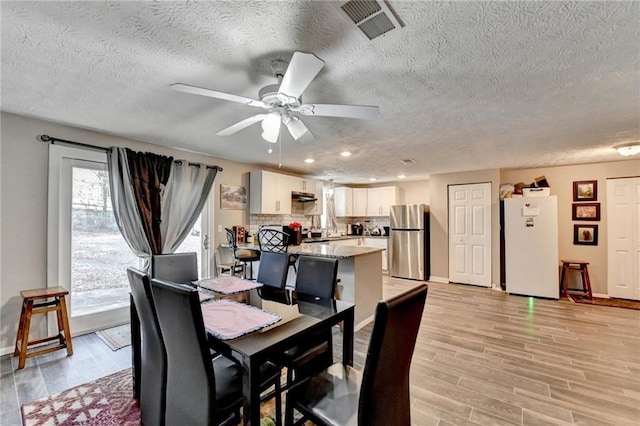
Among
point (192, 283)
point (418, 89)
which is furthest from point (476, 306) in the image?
point (192, 283)

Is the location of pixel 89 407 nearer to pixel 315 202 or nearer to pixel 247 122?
pixel 247 122

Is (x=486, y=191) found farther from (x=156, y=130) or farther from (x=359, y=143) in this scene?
(x=156, y=130)

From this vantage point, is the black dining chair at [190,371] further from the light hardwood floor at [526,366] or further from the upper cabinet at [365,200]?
the upper cabinet at [365,200]

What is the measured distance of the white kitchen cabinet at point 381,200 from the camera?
7191 millimetres

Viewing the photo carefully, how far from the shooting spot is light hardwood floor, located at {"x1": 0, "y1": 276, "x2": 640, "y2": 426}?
2.00m

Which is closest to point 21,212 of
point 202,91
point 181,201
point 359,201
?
point 181,201

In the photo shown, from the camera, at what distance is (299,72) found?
60.1 inches

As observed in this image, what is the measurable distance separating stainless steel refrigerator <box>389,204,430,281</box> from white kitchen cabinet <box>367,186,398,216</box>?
0.60 metres

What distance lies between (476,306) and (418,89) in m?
3.63

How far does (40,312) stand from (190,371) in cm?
236

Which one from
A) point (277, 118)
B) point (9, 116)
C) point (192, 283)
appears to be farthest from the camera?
point (9, 116)

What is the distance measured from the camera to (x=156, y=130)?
10.6ft

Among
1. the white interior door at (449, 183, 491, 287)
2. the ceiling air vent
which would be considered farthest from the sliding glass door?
the white interior door at (449, 183, 491, 287)

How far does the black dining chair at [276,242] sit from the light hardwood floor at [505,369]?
50.5 inches
